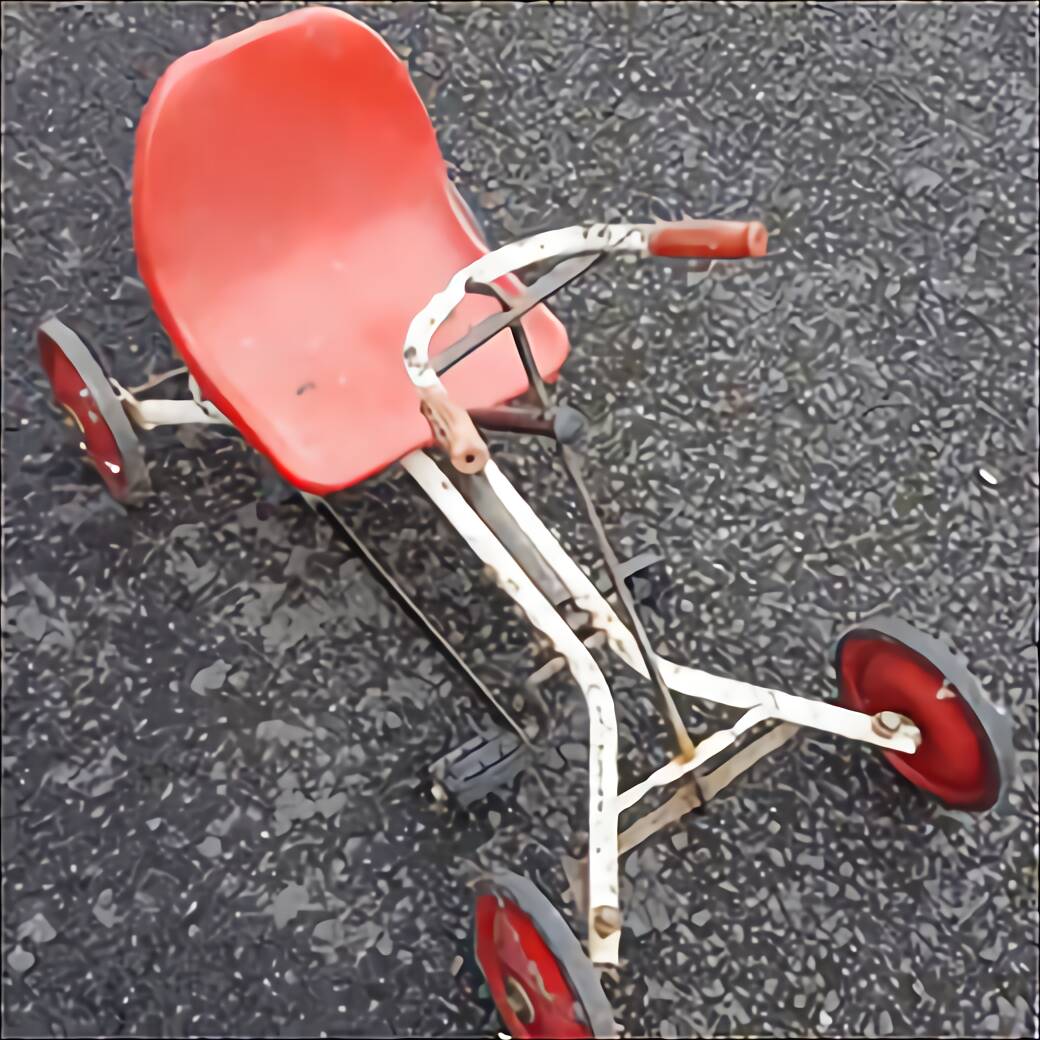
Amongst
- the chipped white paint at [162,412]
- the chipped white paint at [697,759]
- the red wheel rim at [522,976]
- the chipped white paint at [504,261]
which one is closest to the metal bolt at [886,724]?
the chipped white paint at [697,759]

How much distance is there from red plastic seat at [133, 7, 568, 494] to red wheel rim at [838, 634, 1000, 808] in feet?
1.34

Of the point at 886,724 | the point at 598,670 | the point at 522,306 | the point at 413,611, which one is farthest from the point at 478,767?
the point at 522,306

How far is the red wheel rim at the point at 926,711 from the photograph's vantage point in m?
0.94

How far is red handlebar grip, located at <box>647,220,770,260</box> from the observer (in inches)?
29.7

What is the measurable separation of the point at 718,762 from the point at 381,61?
0.74 meters

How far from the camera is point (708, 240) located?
775mm

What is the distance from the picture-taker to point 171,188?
885mm

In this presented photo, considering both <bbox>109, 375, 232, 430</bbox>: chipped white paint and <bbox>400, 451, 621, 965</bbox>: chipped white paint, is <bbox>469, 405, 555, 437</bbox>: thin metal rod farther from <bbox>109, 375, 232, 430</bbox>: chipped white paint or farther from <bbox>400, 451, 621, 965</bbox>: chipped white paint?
<bbox>109, 375, 232, 430</bbox>: chipped white paint

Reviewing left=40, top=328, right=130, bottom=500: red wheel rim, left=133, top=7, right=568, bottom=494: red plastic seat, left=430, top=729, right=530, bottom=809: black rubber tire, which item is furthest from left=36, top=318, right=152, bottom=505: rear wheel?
left=430, top=729, right=530, bottom=809: black rubber tire

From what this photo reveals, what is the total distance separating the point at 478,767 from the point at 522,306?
0.51 m

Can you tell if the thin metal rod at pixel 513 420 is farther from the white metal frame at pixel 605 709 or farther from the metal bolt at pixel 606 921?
the metal bolt at pixel 606 921

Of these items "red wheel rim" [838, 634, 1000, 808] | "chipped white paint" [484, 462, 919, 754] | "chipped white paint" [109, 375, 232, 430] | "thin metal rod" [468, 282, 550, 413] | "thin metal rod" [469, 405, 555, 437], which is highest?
"thin metal rod" [468, 282, 550, 413]

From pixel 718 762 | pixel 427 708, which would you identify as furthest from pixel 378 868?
pixel 718 762

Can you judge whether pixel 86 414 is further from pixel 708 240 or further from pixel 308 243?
pixel 708 240
